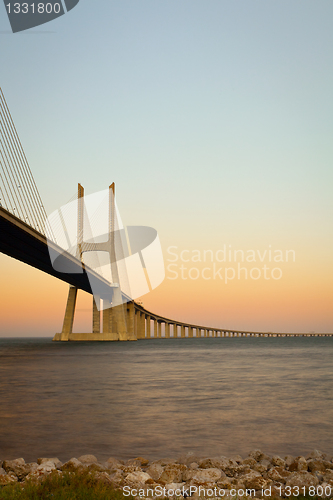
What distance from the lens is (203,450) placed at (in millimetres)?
8461

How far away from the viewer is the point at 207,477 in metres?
5.74

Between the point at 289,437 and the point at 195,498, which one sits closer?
the point at 195,498

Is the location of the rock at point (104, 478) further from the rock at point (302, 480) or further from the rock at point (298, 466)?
the rock at point (298, 466)

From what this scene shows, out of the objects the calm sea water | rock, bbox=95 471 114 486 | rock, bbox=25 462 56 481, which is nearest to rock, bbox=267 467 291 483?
rock, bbox=95 471 114 486

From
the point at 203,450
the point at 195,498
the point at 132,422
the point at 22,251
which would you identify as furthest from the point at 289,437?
the point at 22,251

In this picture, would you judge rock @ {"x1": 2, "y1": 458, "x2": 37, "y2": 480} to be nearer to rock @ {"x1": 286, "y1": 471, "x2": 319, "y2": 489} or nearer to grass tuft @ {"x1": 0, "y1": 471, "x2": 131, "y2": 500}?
grass tuft @ {"x1": 0, "y1": 471, "x2": 131, "y2": 500}

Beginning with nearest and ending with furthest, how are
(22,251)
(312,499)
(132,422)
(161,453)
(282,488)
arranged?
(312,499) → (282,488) → (161,453) → (132,422) → (22,251)

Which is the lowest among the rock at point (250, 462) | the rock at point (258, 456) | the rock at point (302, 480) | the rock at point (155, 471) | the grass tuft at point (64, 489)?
the rock at point (258, 456)

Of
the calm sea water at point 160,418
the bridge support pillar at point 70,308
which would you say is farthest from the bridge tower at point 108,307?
the calm sea water at point 160,418

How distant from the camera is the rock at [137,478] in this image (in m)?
5.59

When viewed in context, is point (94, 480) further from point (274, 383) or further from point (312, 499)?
point (274, 383)

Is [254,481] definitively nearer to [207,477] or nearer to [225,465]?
[207,477]

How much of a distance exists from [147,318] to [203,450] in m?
120

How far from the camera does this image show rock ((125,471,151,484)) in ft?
18.3
